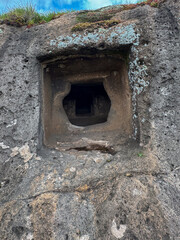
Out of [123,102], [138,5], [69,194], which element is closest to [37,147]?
[69,194]

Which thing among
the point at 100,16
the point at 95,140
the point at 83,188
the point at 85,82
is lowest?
the point at 83,188

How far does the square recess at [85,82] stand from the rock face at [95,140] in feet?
0.04

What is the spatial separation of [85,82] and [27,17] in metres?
1.05

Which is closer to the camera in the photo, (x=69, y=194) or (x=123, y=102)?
(x=69, y=194)

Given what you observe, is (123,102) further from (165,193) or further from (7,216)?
(7,216)

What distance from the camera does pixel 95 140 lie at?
1.73 meters

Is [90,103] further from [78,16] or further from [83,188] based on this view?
[83,188]

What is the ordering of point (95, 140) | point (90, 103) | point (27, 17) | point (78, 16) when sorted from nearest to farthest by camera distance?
1. point (95, 140)
2. point (78, 16)
3. point (27, 17)
4. point (90, 103)

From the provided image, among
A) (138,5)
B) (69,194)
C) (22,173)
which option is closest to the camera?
(69,194)

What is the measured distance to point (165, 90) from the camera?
1.45 metres

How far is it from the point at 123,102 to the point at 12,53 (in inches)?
52.6

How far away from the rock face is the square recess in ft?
0.04

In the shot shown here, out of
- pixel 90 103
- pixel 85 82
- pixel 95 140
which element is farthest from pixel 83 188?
pixel 90 103

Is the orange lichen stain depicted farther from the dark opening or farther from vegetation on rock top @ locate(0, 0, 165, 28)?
the dark opening
